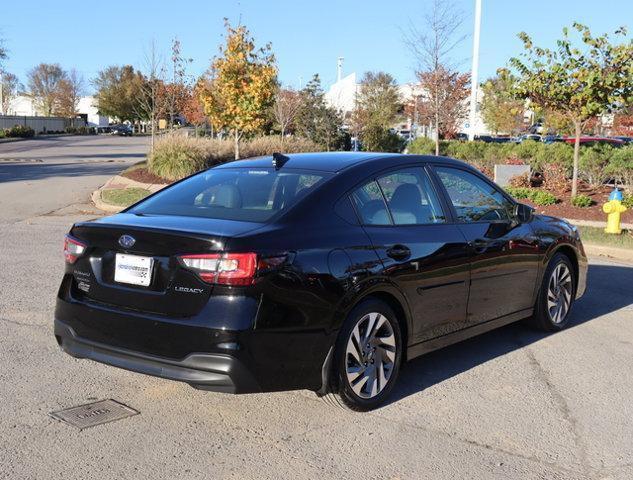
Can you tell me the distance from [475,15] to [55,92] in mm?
81580

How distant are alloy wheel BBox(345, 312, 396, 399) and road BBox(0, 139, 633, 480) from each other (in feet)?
0.64

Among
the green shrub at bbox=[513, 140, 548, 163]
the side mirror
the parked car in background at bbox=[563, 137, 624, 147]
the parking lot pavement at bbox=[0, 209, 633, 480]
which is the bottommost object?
the parking lot pavement at bbox=[0, 209, 633, 480]

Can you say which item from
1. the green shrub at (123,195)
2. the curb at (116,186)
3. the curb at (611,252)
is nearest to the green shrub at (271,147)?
the curb at (116,186)

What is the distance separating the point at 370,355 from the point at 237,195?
4.48 ft

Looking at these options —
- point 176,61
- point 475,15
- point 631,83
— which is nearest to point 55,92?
point 176,61

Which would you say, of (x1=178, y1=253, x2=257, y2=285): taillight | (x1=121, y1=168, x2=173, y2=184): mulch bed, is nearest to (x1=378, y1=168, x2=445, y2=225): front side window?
(x1=178, y1=253, x2=257, y2=285): taillight

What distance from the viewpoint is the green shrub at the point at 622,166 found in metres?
16.2

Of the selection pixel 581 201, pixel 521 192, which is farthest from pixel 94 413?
pixel 521 192

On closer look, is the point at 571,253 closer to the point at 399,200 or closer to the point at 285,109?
the point at 399,200

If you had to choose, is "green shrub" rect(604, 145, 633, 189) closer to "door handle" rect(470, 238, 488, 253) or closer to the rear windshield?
"door handle" rect(470, 238, 488, 253)

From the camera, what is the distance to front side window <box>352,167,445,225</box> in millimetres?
4500

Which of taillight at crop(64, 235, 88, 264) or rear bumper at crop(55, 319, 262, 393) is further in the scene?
taillight at crop(64, 235, 88, 264)

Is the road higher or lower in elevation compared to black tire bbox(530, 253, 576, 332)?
lower

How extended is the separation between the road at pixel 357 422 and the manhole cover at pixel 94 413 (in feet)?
0.24
